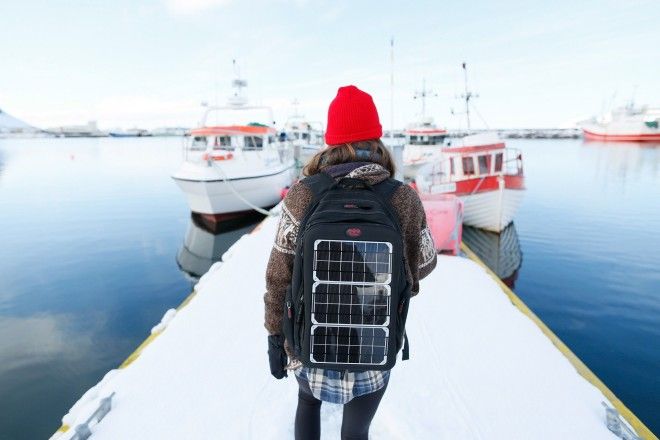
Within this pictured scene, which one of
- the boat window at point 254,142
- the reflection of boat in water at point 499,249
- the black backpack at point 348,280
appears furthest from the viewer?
the boat window at point 254,142

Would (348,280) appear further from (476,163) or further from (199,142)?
(199,142)

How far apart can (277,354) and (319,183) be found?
2.71 ft

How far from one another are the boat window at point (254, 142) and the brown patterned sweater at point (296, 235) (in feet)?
41.3

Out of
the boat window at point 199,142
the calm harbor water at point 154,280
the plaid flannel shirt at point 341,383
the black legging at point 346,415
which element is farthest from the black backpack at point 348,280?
the boat window at point 199,142

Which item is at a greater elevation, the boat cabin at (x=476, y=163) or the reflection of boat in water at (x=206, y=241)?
the boat cabin at (x=476, y=163)

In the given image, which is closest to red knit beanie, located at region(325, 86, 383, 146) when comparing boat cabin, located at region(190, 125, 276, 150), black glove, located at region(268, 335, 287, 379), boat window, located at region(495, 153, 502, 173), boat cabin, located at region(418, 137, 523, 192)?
black glove, located at region(268, 335, 287, 379)

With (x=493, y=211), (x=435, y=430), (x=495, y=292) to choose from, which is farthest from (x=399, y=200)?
(x=493, y=211)

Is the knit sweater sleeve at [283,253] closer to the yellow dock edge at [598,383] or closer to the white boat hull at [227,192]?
the yellow dock edge at [598,383]

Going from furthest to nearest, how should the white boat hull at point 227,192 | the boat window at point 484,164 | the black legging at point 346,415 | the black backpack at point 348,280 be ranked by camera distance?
the white boat hull at point 227,192 < the boat window at point 484,164 < the black legging at point 346,415 < the black backpack at point 348,280

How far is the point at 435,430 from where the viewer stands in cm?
234

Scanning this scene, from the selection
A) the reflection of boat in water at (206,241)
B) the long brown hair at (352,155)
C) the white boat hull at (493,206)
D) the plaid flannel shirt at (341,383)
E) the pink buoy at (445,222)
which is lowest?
the reflection of boat in water at (206,241)

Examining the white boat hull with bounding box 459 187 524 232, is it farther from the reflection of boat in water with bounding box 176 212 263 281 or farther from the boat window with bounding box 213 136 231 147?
the boat window with bounding box 213 136 231 147

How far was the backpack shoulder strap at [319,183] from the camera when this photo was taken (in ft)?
4.21

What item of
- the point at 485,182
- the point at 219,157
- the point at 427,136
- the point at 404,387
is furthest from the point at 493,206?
the point at 427,136
